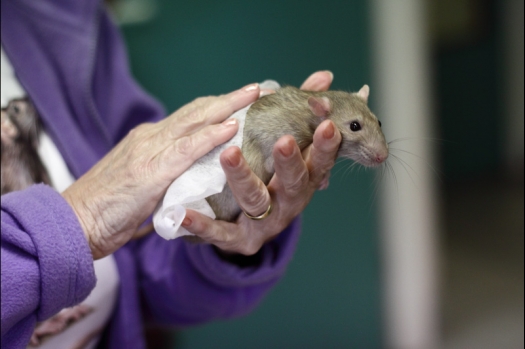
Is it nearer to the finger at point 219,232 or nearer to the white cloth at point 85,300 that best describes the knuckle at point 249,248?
the finger at point 219,232

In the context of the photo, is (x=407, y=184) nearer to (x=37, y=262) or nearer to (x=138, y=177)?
(x=138, y=177)

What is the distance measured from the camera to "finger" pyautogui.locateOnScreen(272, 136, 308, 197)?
71 centimetres

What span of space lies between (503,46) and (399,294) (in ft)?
11.4

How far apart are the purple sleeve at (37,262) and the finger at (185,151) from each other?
0.16 metres

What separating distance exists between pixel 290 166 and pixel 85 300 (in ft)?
1.65

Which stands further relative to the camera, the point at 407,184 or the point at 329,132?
the point at 407,184

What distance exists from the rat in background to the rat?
15.1 inches

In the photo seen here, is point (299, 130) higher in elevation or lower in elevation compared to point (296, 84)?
higher

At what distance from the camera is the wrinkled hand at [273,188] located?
0.72 meters

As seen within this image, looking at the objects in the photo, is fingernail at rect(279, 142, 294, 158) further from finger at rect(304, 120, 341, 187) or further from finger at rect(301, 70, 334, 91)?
finger at rect(301, 70, 334, 91)

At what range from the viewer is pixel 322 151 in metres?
0.76

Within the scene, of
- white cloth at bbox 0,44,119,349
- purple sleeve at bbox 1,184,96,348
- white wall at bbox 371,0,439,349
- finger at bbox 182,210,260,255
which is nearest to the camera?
purple sleeve at bbox 1,184,96,348

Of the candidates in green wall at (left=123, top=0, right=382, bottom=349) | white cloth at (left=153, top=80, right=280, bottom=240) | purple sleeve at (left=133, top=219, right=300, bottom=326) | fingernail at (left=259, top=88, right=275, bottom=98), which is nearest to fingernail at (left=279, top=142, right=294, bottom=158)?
white cloth at (left=153, top=80, right=280, bottom=240)

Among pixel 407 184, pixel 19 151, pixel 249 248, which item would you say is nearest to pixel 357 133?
pixel 249 248
